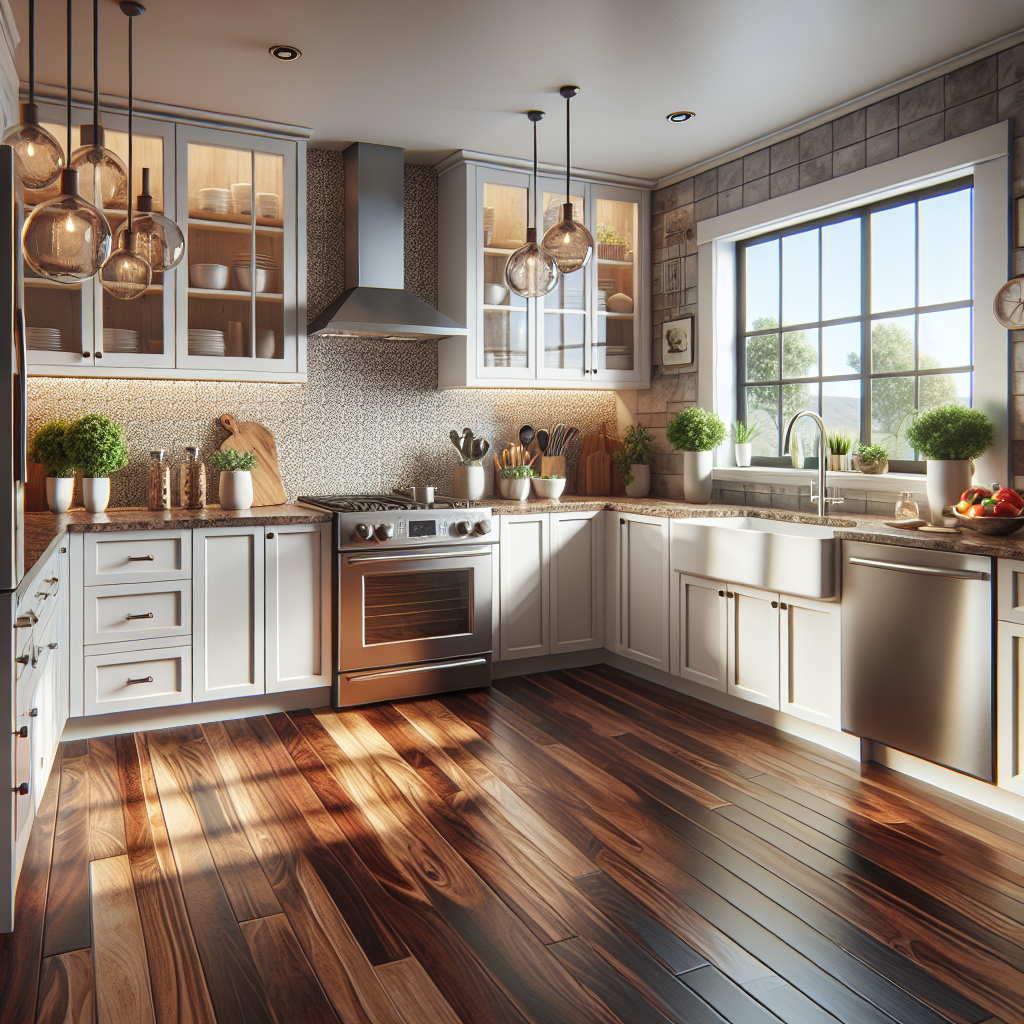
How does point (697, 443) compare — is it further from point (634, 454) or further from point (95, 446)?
point (95, 446)

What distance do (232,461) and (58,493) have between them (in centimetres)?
73

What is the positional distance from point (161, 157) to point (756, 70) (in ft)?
8.39

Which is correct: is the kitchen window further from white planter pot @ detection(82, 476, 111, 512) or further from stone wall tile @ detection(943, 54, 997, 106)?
white planter pot @ detection(82, 476, 111, 512)

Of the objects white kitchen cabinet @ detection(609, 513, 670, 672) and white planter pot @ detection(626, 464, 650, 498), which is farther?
A: white planter pot @ detection(626, 464, 650, 498)

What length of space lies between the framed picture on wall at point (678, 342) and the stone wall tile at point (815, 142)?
1.02m

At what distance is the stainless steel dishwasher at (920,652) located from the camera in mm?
2775

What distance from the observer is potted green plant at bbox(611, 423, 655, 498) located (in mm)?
5008

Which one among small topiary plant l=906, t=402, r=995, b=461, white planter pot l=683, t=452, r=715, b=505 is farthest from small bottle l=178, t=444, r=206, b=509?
small topiary plant l=906, t=402, r=995, b=461

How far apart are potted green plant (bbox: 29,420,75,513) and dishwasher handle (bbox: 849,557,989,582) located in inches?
127

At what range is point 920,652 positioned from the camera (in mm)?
2955

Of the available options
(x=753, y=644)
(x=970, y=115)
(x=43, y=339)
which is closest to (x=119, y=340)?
(x=43, y=339)

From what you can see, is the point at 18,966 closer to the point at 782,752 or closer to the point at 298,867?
the point at 298,867

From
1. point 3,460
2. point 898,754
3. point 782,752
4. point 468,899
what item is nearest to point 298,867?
point 468,899

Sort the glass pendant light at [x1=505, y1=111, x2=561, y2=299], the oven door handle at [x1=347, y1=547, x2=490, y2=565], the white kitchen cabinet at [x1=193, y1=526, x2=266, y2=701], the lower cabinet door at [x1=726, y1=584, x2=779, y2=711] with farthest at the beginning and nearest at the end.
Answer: the oven door handle at [x1=347, y1=547, x2=490, y2=565] < the white kitchen cabinet at [x1=193, y1=526, x2=266, y2=701] < the lower cabinet door at [x1=726, y1=584, x2=779, y2=711] < the glass pendant light at [x1=505, y1=111, x2=561, y2=299]
